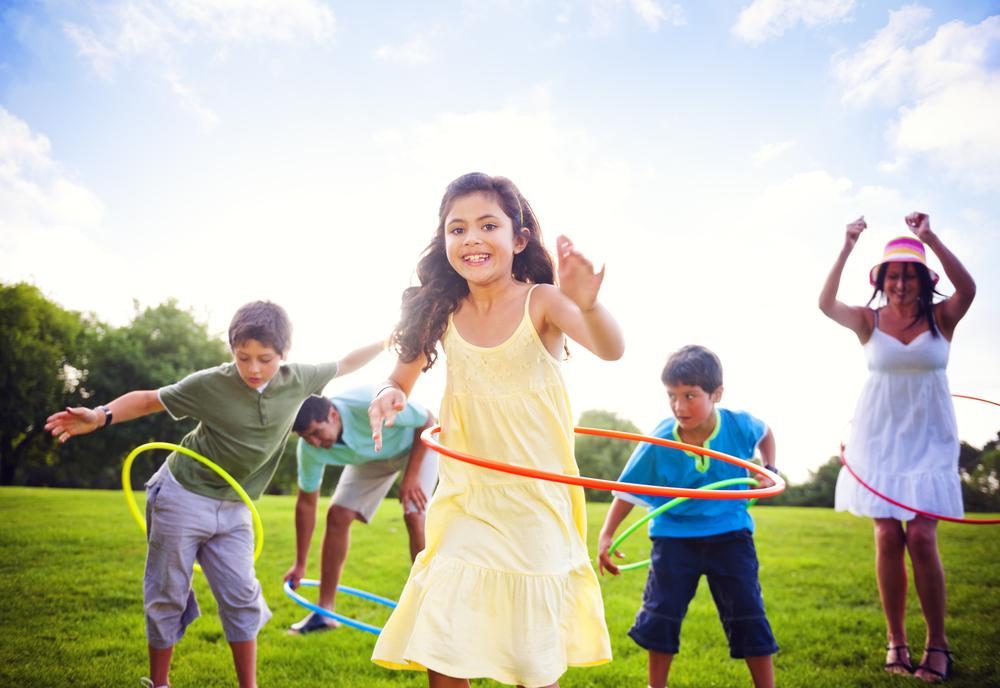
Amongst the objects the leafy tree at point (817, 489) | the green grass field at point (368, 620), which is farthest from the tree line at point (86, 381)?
the green grass field at point (368, 620)

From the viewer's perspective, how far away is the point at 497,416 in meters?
2.72

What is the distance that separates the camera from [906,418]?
15.0 feet

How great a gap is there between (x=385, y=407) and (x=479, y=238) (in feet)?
2.44

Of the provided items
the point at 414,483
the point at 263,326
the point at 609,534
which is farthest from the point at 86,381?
the point at 609,534

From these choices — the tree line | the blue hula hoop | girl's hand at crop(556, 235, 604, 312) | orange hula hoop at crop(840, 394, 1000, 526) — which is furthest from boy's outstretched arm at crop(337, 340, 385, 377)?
the tree line

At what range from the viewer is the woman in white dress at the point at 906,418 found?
14.3 ft

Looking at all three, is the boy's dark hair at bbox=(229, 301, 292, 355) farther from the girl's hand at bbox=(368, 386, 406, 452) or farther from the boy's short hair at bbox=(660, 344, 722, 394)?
the boy's short hair at bbox=(660, 344, 722, 394)

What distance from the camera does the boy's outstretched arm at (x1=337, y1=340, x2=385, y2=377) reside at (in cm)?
427

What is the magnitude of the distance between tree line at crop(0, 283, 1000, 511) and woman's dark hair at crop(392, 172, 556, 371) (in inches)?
878

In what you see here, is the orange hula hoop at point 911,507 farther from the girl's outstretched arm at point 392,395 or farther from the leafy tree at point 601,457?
the leafy tree at point 601,457

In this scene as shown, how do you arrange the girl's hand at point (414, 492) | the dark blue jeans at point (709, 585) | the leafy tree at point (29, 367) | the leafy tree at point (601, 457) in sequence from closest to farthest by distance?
1. the dark blue jeans at point (709, 585)
2. the girl's hand at point (414, 492)
3. the leafy tree at point (601, 457)
4. the leafy tree at point (29, 367)

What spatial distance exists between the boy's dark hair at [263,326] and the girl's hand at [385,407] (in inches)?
51.8

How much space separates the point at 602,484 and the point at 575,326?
0.56 m

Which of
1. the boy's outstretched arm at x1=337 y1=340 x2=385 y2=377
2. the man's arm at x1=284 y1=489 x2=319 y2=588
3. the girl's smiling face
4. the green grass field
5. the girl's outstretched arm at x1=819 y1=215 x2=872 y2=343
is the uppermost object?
the girl's outstretched arm at x1=819 y1=215 x2=872 y2=343
